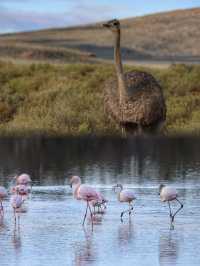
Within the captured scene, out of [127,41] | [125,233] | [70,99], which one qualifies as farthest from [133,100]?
[127,41]

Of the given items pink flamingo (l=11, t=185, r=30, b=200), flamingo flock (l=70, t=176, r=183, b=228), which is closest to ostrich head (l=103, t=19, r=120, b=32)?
pink flamingo (l=11, t=185, r=30, b=200)

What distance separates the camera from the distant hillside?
2349 inches

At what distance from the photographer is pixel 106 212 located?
15.2 m

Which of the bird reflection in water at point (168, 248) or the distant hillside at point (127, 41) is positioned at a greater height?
the distant hillside at point (127, 41)

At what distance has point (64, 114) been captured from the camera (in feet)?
109

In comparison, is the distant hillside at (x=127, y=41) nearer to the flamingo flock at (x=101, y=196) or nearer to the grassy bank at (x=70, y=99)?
the grassy bank at (x=70, y=99)

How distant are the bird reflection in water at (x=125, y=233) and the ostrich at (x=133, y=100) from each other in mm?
10892

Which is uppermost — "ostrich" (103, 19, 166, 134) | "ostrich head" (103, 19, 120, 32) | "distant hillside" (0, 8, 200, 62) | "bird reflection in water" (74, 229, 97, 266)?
"distant hillside" (0, 8, 200, 62)

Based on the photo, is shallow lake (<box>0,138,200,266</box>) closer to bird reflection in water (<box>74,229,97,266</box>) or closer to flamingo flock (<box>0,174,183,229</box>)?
bird reflection in water (<box>74,229,97,266</box>)

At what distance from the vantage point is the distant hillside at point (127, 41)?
196 feet

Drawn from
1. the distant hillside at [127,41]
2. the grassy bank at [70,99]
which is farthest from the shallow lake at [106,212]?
the distant hillside at [127,41]

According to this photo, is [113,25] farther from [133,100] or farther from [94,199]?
[94,199]

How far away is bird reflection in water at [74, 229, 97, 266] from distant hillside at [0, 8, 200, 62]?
42643 mm

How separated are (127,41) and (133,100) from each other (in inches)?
1991
